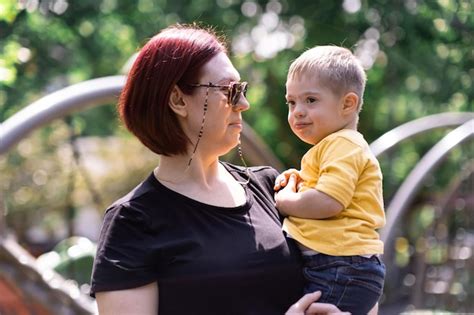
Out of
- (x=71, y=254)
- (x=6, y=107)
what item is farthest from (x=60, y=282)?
(x=6, y=107)

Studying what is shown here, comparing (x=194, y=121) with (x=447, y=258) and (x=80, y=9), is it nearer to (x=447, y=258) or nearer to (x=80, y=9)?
(x=447, y=258)

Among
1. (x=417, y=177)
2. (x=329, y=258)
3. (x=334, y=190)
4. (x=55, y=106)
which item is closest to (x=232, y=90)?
(x=334, y=190)

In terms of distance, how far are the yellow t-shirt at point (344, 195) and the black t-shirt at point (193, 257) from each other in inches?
3.8

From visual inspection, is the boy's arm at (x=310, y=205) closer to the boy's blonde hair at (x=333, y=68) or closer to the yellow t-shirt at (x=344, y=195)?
the yellow t-shirt at (x=344, y=195)

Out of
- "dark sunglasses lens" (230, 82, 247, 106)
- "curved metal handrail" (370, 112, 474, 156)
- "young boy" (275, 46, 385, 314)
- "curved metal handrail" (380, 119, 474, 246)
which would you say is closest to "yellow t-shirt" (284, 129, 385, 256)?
"young boy" (275, 46, 385, 314)

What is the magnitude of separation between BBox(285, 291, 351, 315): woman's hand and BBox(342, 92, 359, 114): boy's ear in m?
0.55

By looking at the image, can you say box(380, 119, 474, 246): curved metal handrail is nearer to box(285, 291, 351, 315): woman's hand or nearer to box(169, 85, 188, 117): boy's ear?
box(285, 291, 351, 315): woman's hand

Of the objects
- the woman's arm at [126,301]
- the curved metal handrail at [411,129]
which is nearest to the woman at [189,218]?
the woman's arm at [126,301]

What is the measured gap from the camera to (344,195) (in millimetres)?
2525

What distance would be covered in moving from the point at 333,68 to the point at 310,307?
688 mm

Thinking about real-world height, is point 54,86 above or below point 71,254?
above

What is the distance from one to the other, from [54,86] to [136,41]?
0.81 m

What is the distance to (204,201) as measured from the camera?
2.59 m

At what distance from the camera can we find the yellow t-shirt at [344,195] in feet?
8.31
